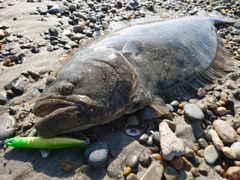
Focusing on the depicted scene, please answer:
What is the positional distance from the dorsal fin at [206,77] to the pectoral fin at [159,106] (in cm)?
28

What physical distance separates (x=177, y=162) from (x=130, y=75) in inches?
50.7

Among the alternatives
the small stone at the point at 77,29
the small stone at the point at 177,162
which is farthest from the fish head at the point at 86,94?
the small stone at the point at 77,29

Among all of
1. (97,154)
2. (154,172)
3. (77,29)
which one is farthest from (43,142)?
(77,29)

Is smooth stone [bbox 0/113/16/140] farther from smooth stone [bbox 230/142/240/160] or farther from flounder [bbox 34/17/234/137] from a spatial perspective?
smooth stone [bbox 230/142/240/160]

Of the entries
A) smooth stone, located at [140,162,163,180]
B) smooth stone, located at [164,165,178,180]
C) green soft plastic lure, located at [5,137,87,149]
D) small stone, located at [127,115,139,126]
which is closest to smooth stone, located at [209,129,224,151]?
smooth stone, located at [164,165,178,180]

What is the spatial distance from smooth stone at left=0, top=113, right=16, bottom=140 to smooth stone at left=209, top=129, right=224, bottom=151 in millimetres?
2606

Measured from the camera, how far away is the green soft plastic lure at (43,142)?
3.01m

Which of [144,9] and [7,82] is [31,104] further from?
[144,9]

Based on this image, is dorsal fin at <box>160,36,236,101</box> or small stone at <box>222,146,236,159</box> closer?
small stone at <box>222,146,236,159</box>

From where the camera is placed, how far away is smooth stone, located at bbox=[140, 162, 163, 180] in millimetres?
2920

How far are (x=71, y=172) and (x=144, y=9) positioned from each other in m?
6.39

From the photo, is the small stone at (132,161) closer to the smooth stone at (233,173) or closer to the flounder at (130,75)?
the flounder at (130,75)

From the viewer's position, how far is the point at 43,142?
9.89 feet

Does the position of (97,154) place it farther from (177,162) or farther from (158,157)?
(177,162)
